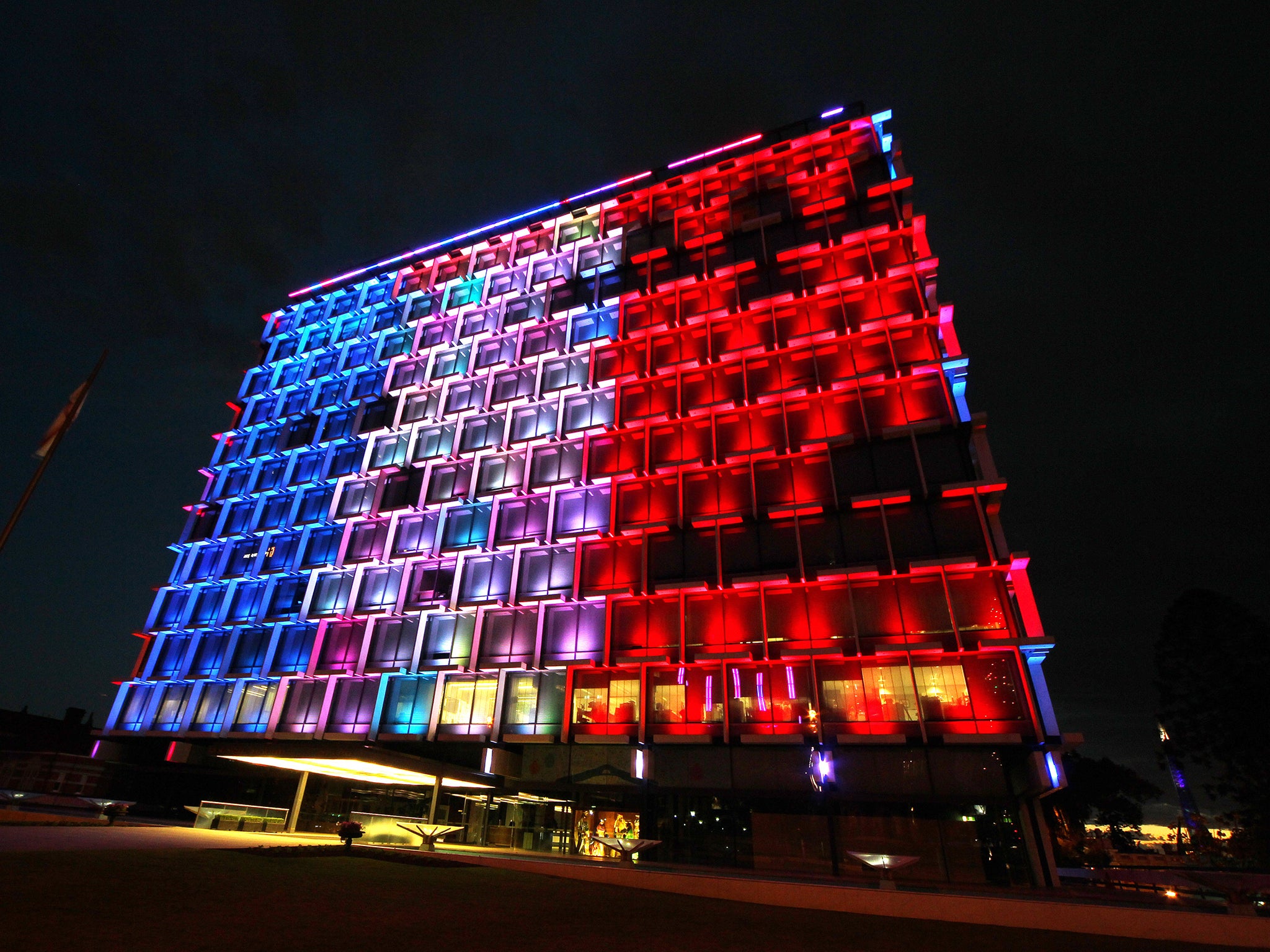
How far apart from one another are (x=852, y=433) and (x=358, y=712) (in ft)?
110

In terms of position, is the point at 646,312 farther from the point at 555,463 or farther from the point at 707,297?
the point at 555,463

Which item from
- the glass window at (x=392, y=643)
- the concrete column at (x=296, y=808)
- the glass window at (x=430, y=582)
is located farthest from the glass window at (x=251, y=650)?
the concrete column at (x=296, y=808)

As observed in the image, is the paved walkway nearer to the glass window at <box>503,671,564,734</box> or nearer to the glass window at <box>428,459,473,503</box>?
the glass window at <box>503,671,564,734</box>

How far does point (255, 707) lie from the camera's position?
42750 mm

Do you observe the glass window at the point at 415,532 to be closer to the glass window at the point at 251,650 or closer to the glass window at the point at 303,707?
the glass window at the point at 303,707

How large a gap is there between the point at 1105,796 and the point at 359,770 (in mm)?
83955

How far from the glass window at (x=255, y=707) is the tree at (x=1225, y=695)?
58.9 m

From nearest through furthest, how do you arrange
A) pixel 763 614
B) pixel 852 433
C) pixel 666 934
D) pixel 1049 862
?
pixel 666 934 < pixel 1049 862 < pixel 763 614 < pixel 852 433

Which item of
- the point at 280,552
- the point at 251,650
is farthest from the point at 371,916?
the point at 280,552

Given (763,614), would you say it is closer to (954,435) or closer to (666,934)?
(954,435)

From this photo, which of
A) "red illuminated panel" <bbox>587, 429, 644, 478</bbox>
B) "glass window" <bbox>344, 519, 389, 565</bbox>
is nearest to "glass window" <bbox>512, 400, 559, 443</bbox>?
"red illuminated panel" <bbox>587, 429, 644, 478</bbox>

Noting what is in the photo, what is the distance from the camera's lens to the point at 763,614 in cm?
3291

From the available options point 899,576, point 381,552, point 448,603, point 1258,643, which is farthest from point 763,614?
point 1258,643

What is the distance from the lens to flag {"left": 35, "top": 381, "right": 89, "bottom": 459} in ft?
53.8
